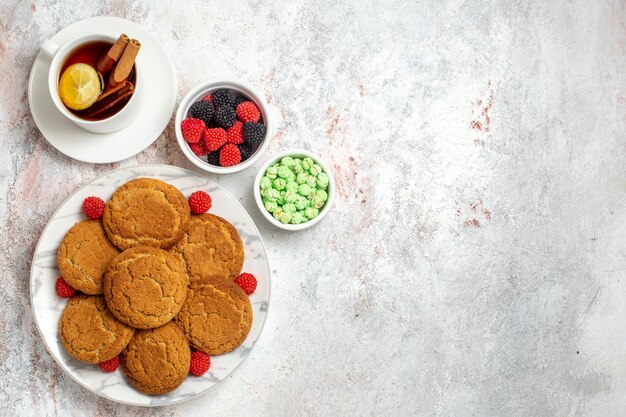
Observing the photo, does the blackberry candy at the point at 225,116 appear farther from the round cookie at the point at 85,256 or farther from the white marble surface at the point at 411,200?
the round cookie at the point at 85,256

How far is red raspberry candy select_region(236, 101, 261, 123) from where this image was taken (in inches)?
57.2

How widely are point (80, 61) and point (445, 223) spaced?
98 cm

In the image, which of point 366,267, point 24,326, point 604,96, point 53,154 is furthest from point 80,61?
point 604,96

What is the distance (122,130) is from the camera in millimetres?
1454

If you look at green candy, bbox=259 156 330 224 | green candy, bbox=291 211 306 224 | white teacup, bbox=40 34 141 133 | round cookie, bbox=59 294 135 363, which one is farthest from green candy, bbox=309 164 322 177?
round cookie, bbox=59 294 135 363

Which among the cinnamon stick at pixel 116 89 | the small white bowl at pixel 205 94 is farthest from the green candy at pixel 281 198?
the cinnamon stick at pixel 116 89

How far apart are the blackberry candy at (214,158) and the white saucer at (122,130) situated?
0.13 meters

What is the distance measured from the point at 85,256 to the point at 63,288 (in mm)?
93

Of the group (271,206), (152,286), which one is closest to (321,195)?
(271,206)

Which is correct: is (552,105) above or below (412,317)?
above

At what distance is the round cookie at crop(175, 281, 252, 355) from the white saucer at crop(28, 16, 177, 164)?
373 millimetres

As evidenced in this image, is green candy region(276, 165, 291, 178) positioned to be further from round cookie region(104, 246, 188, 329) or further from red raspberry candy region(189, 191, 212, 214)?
round cookie region(104, 246, 188, 329)

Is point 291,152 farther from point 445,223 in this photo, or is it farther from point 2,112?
point 2,112

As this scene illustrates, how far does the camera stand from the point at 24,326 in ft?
5.09
